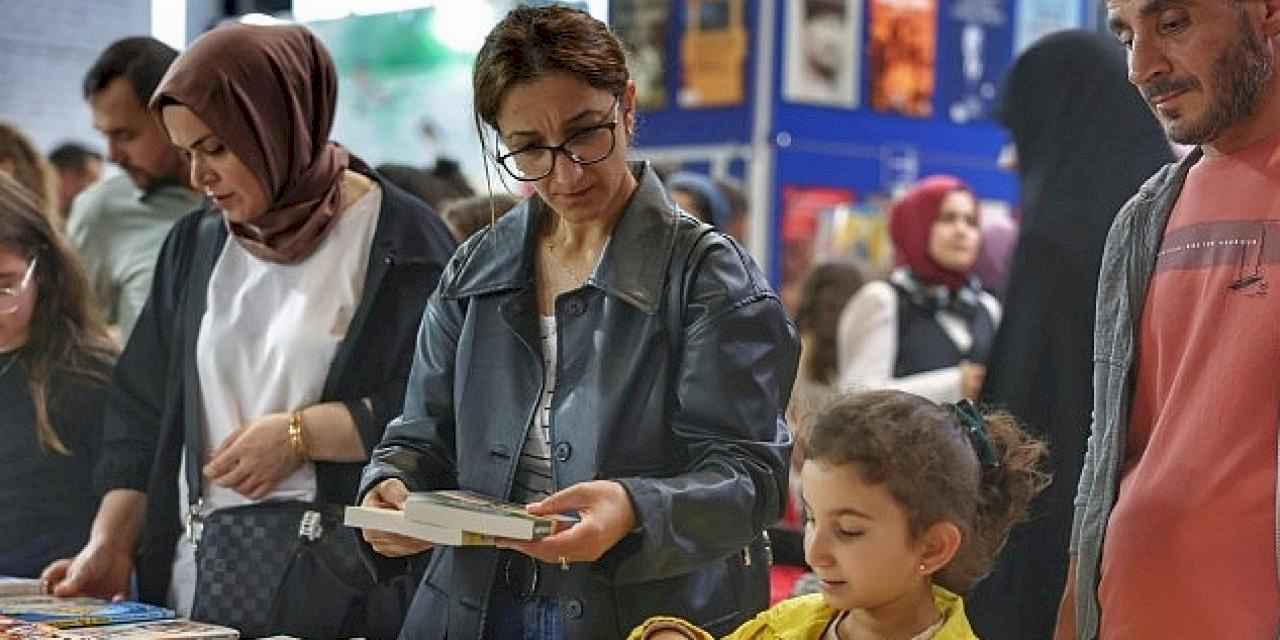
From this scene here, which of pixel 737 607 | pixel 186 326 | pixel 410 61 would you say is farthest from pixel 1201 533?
pixel 410 61

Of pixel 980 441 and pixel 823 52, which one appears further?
pixel 823 52

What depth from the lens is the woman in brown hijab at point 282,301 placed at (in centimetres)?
318

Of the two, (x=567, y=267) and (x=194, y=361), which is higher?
(x=567, y=267)

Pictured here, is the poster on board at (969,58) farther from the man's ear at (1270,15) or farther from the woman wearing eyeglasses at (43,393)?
the man's ear at (1270,15)

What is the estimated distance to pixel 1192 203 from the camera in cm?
238

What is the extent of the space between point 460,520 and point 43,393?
6.25 feet

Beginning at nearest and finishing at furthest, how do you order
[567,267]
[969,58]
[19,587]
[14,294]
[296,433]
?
[567,267] < [296,433] < [19,587] < [14,294] < [969,58]

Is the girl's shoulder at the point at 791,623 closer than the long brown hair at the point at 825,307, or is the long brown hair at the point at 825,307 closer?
the girl's shoulder at the point at 791,623

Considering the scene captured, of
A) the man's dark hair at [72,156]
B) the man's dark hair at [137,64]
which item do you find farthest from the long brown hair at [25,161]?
the man's dark hair at [72,156]

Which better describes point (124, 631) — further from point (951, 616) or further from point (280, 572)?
point (951, 616)

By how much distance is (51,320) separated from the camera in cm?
399

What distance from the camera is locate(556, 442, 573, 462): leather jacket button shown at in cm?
254

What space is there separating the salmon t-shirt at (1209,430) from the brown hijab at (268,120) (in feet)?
4.88

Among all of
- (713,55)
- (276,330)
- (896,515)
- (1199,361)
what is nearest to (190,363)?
(276,330)
